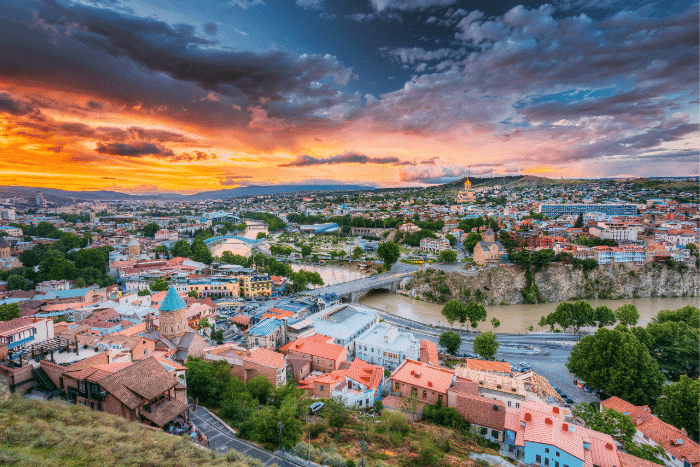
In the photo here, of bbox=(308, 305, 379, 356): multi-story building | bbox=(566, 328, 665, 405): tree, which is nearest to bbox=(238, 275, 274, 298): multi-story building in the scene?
bbox=(308, 305, 379, 356): multi-story building

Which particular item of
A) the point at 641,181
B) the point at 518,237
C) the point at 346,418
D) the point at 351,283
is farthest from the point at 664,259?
the point at 641,181

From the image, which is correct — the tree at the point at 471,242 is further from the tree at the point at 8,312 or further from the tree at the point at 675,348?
the tree at the point at 8,312

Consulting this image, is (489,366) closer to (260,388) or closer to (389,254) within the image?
(260,388)

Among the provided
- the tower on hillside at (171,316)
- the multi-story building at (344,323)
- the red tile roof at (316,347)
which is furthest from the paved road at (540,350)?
the tower on hillside at (171,316)

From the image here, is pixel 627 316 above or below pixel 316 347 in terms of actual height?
below

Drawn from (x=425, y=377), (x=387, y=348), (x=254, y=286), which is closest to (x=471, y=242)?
(x=254, y=286)

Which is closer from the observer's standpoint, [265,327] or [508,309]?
[265,327]
